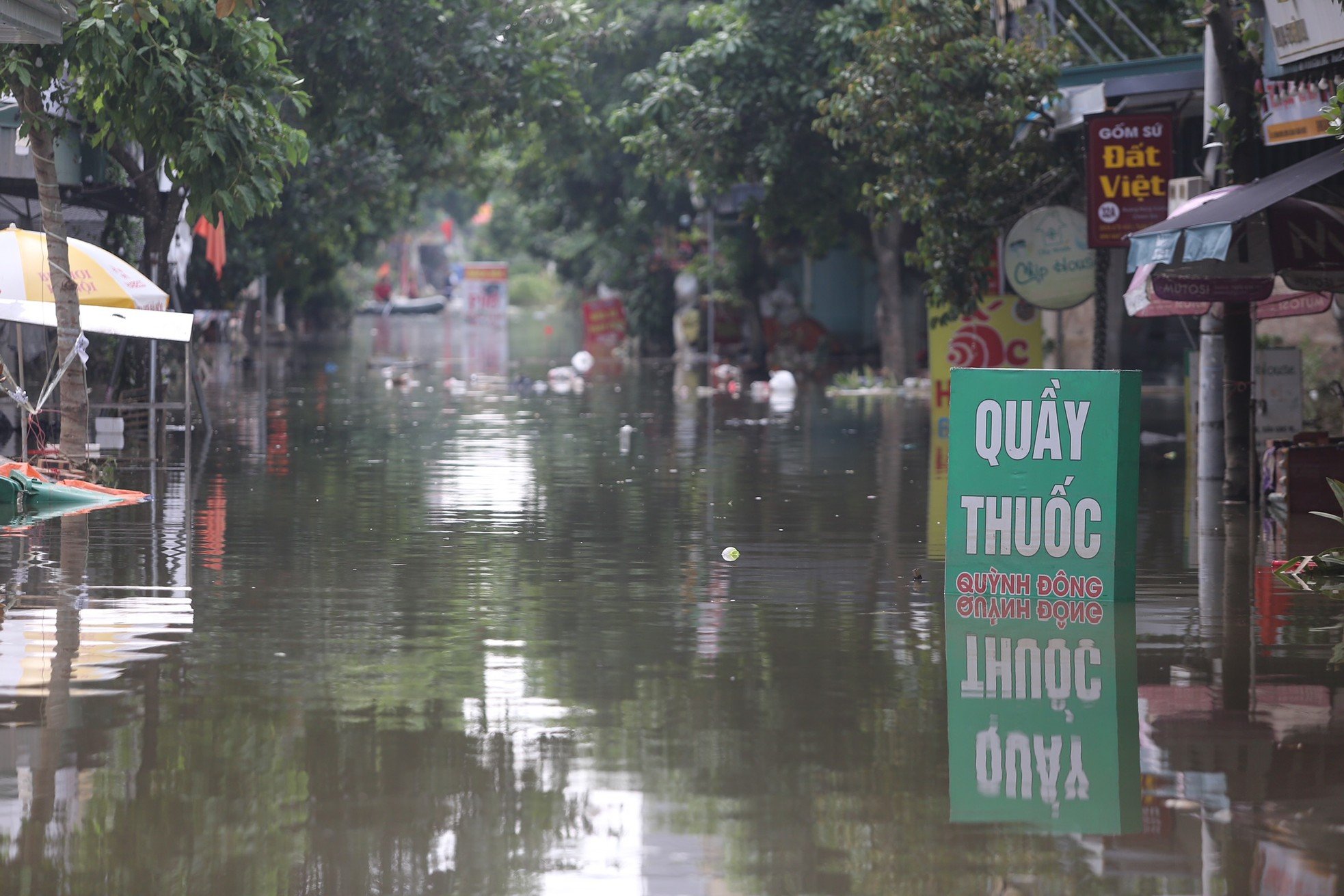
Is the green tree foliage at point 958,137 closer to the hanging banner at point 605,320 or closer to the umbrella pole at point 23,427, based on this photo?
the umbrella pole at point 23,427

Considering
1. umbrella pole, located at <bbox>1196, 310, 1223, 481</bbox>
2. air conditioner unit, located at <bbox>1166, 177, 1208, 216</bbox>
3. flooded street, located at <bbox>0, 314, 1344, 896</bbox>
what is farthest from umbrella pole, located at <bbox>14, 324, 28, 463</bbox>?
air conditioner unit, located at <bbox>1166, 177, 1208, 216</bbox>

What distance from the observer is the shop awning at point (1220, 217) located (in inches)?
502

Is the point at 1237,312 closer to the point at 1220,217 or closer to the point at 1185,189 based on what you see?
the point at 1185,189

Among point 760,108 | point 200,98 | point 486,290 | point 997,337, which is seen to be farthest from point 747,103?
point 486,290

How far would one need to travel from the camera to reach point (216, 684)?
308 inches

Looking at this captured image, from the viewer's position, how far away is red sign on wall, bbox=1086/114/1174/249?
17.5 meters

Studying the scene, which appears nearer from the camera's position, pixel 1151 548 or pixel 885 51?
pixel 1151 548

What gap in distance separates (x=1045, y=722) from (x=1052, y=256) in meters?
12.5

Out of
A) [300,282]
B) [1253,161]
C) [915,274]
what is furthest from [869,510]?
[300,282]

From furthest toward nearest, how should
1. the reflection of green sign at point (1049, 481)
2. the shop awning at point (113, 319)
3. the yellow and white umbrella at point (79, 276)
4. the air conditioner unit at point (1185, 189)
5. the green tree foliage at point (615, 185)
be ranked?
1. the green tree foliage at point (615, 185)
2. the yellow and white umbrella at point (79, 276)
3. the shop awning at point (113, 319)
4. the air conditioner unit at point (1185, 189)
5. the reflection of green sign at point (1049, 481)

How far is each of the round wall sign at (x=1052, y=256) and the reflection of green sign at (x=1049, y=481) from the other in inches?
381

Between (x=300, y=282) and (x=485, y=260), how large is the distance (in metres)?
78.1

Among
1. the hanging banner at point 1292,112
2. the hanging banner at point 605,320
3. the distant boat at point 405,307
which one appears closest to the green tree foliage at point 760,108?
the hanging banner at point 1292,112

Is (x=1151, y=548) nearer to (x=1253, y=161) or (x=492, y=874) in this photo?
(x=1253, y=161)
